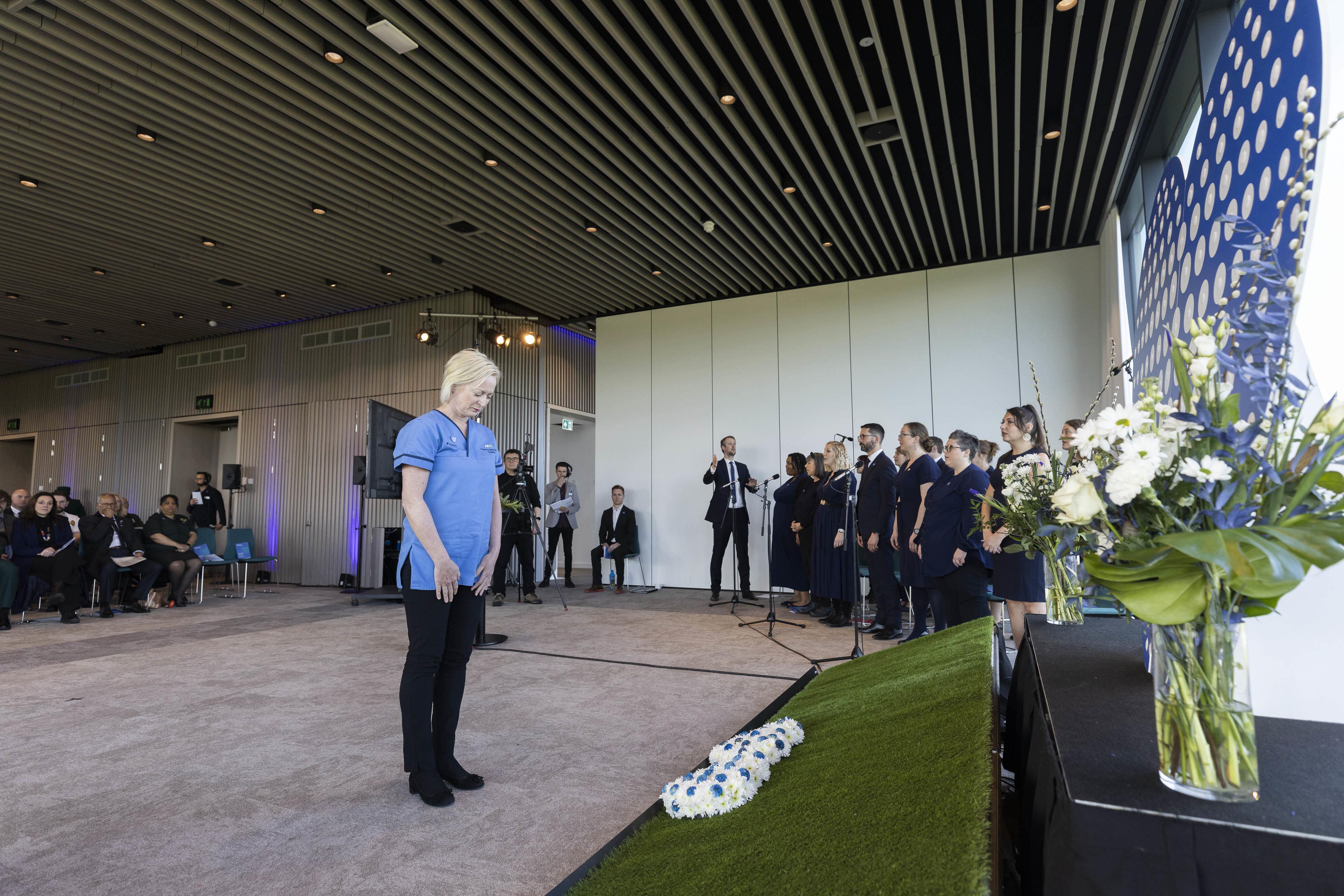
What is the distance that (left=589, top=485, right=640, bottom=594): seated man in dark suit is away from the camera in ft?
28.3

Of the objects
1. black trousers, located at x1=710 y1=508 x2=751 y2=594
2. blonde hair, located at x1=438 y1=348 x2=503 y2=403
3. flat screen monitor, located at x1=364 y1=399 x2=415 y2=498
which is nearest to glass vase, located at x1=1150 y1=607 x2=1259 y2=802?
blonde hair, located at x1=438 y1=348 x2=503 y2=403

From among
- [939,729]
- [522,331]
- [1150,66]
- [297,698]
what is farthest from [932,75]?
[522,331]

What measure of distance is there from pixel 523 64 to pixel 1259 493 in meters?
4.70

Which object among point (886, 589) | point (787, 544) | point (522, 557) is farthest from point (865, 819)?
point (522, 557)

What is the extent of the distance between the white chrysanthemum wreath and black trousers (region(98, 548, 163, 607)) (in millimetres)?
7419

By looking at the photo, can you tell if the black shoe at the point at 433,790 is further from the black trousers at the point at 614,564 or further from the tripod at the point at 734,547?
the black trousers at the point at 614,564

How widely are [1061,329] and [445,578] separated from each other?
694 centimetres

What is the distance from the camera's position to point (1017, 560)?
336cm

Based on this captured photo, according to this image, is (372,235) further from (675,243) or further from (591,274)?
(675,243)

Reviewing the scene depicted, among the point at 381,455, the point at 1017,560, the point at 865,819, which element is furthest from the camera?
the point at 381,455

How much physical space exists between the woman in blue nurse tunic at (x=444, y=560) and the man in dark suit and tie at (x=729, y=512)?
17.3 ft

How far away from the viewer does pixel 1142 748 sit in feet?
3.59

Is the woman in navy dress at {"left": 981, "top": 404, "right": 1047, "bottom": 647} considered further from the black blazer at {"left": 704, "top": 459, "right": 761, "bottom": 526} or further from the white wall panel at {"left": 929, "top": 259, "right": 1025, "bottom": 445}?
the black blazer at {"left": 704, "top": 459, "right": 761, "bottom": 526}

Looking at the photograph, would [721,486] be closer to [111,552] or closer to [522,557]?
[522,557]
